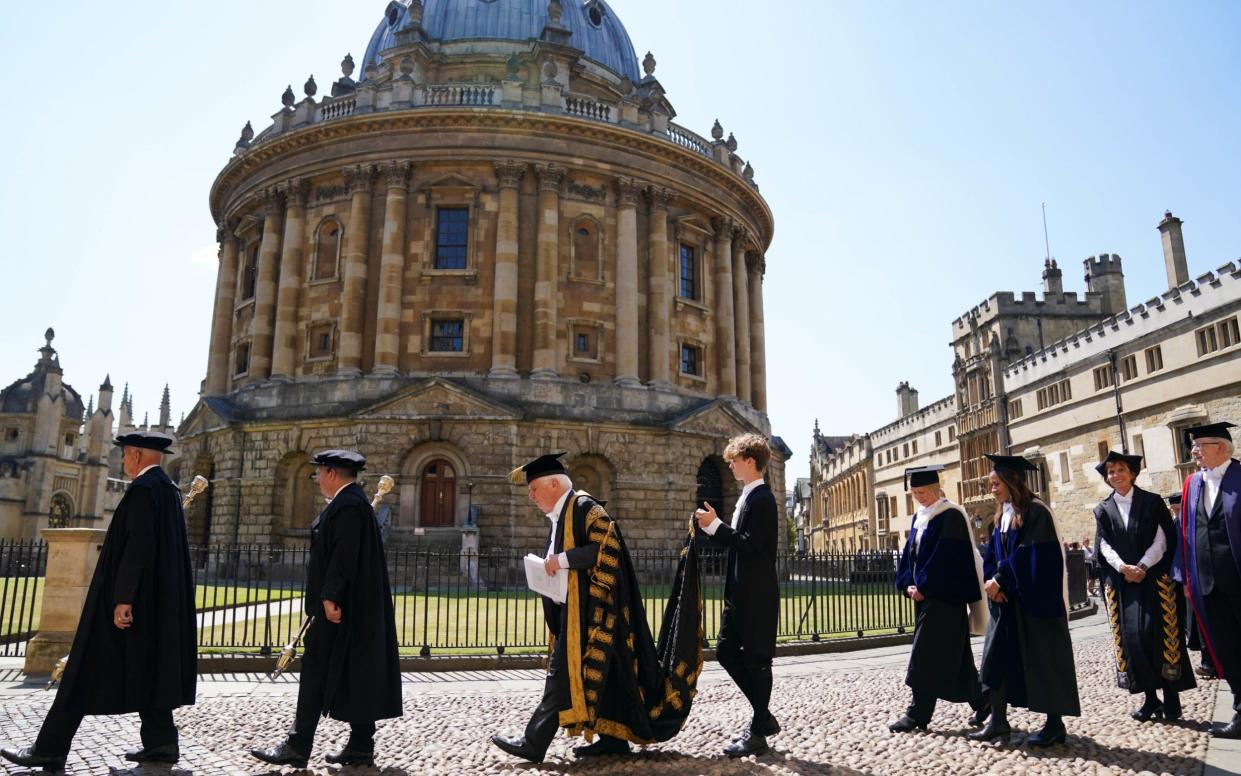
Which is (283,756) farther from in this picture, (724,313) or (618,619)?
(724,313)

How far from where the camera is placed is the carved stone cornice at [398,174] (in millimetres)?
29422

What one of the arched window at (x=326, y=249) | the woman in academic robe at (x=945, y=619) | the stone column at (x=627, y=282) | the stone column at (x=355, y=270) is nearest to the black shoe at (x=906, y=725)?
the woman in academic robe at (x=945, y=619)

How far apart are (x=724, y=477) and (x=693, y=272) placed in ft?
27.3

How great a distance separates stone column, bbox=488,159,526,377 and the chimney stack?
27.5 metres

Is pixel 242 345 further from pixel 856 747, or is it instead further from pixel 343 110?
pixel 856 747

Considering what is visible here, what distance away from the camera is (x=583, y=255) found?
30.5 meters

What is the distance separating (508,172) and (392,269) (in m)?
5.25

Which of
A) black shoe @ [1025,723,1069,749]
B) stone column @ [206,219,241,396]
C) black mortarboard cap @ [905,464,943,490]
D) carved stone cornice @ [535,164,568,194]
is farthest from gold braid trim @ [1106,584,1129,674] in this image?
stone column @ [206,219,241,396]

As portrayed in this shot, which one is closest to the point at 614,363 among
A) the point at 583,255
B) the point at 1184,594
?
the point at 583,255

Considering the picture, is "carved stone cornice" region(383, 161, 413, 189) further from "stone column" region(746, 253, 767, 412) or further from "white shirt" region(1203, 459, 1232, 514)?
"white shirt" region(1203, 459, 1232, 514)

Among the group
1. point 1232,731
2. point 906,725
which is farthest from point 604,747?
point 1232,731

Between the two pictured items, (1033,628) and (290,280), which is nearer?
(1033,628)

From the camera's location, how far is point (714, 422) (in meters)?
30.0

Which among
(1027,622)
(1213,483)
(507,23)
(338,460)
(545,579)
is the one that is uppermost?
(507,23)
